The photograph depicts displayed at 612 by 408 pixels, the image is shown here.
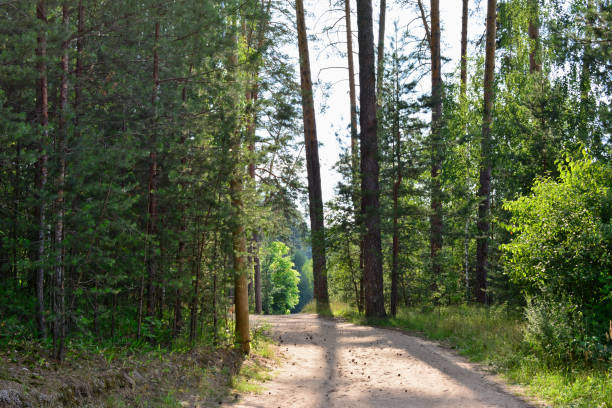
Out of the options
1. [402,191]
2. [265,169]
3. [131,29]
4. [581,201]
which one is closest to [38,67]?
[131,29]

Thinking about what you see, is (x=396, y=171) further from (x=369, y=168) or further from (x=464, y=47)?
(x=464, y=47)

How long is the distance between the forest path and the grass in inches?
16.3

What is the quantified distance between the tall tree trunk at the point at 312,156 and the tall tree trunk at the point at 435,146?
4538mm

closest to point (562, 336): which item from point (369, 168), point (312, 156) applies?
point (369, 168)

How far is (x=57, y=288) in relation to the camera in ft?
22.1

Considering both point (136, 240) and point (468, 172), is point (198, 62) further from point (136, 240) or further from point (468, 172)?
point (468, 172)

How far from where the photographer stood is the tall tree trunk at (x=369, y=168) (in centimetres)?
1566

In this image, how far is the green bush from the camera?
8.34m

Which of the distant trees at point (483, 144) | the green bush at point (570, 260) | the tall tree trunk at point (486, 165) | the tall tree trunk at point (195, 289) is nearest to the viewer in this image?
the green bush at point (570, 260)

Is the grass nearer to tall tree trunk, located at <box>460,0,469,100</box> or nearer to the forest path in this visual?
the forest path

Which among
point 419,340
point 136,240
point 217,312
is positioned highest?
point 136,240

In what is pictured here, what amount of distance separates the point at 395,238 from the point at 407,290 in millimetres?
6436

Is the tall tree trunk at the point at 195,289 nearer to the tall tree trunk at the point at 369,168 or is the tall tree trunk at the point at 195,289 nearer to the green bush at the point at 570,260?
the green bush at the point at 570,260

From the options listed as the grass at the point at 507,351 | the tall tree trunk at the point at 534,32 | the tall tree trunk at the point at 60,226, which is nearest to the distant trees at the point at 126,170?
the tall tree trunk at the point at 60,226
